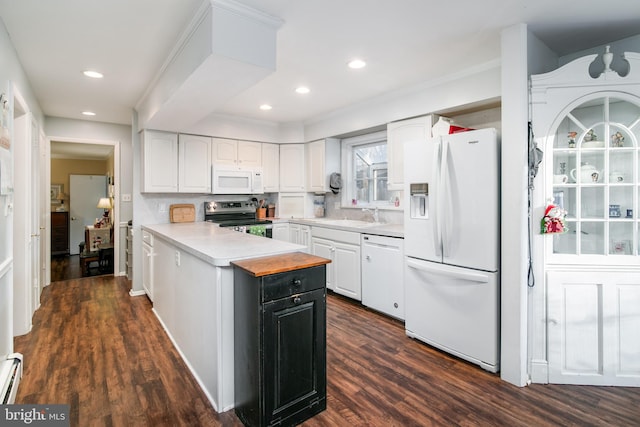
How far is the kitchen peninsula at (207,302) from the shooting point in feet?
6.20

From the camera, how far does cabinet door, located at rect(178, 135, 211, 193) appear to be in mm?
4234

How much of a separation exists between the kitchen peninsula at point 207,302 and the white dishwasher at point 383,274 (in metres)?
1.29

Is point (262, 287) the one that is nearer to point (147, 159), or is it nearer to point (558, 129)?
point (558, 129)

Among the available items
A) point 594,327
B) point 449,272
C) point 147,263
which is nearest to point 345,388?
point 449,272

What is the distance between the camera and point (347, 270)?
3.78 m

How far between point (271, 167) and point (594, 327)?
4125 mm

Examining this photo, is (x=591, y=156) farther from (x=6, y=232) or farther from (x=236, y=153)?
(x=6, y=232)

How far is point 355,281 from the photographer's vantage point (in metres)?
3.69

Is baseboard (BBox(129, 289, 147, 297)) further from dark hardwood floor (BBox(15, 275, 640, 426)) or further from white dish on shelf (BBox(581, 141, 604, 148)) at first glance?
white dish on shelf (BBox(581, 141, 604, 148))

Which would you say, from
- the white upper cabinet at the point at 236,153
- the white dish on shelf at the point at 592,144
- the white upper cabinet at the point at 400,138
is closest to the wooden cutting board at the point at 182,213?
the white upper cabinet at the point at 236,153

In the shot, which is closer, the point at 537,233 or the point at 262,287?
the point at 262,287

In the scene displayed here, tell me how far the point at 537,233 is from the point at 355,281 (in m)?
1.94

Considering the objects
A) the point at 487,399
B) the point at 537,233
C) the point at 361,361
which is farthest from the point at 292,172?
the point at 487,399

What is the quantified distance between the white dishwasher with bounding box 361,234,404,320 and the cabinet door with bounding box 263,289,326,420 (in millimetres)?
1470
